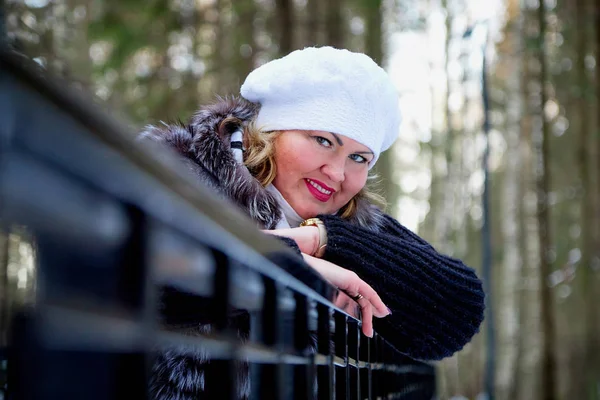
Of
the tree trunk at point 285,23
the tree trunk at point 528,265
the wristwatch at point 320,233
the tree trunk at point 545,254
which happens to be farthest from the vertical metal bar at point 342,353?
the tree trunk at point 528,265

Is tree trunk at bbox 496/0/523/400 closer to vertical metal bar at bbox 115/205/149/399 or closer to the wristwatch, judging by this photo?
the wristwatch

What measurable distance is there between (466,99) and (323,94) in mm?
29307

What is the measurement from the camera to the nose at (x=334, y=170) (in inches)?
142

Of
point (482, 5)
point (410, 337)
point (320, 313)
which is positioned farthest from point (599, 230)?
point (320, 313)

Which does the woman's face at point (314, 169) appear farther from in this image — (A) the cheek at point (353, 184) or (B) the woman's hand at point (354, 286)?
(B) the woman's hand at point (354, 286)

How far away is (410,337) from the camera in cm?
364

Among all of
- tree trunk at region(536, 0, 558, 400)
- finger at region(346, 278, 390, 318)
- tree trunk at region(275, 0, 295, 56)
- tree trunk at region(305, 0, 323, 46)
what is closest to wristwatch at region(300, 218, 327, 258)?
finger at region(346, 278, 390, 318)

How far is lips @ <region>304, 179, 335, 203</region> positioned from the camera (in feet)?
11.9

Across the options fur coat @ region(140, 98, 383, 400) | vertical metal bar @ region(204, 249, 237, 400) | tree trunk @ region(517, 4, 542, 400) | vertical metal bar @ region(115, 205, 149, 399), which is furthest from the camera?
tree trunk @ region(517, 4, 542, 400)

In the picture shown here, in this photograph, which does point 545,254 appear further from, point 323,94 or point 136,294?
point 136,294

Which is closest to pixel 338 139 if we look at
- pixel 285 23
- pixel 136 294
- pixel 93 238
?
pixel 136 294

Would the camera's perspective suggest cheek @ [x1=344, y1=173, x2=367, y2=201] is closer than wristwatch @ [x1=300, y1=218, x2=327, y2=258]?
No

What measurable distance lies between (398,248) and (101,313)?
9.05 ft

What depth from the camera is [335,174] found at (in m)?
3.61
